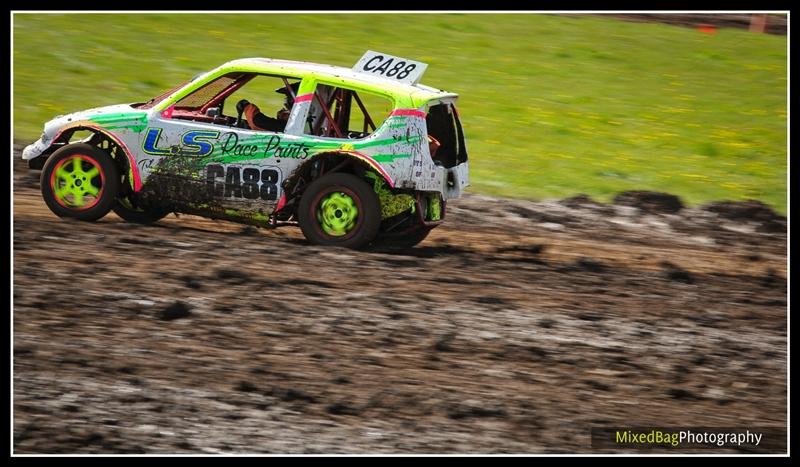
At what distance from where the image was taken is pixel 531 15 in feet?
79.4

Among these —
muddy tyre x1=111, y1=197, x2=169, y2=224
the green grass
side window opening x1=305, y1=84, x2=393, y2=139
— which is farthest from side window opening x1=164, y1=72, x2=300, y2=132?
the green grass

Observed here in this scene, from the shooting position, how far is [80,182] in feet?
35.4

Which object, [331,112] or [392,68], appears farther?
[331,112]

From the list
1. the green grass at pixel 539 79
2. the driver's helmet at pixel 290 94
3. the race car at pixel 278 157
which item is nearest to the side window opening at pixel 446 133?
the race car at pixel 278 157

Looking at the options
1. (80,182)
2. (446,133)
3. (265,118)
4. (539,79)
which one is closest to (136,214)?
(80,182)

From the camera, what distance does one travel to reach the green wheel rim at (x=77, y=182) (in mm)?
10711

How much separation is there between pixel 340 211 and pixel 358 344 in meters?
2.20

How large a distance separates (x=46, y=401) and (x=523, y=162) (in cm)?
1055

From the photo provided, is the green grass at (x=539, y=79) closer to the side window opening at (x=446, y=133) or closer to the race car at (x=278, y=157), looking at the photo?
the side window opening at (x=446, y=133)

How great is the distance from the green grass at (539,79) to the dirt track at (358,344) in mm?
4795

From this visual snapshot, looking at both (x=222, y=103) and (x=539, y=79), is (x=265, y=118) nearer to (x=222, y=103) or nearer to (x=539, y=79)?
(x=222, y=103)
